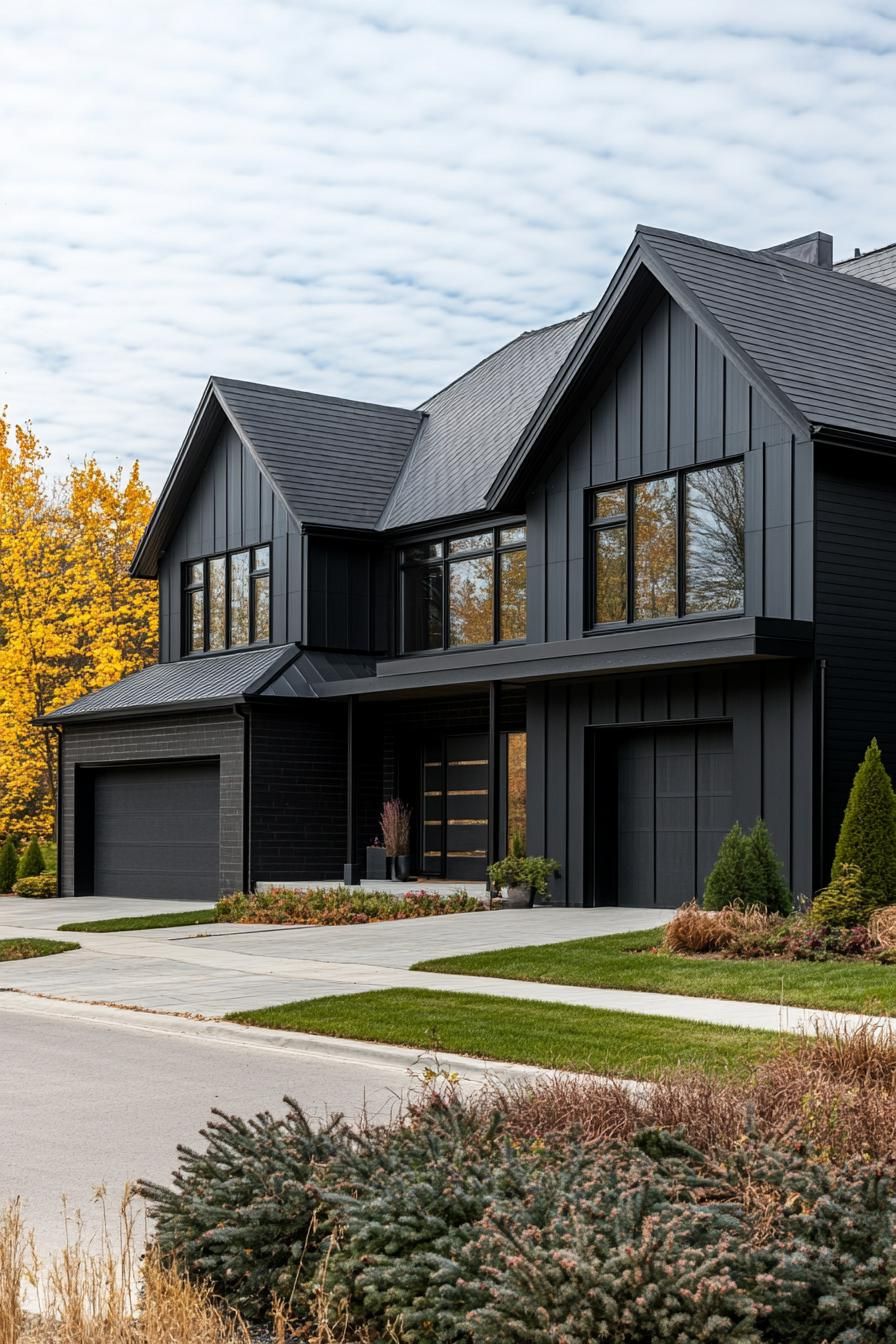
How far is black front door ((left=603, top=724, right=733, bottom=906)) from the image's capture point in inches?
870

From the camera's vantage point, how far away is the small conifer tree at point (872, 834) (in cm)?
1772

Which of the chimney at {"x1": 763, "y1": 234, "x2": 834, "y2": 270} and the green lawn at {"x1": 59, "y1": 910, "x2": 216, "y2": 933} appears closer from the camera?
the green lawn at {"x1": 59, "y1": 910, "x2": 216, "y2": 933}

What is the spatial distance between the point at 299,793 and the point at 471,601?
4.51 metres

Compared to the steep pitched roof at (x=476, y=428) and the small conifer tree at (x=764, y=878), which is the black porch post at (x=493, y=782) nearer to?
the steep pitched roof at (x=476, y=428)

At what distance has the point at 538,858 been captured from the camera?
24.0m

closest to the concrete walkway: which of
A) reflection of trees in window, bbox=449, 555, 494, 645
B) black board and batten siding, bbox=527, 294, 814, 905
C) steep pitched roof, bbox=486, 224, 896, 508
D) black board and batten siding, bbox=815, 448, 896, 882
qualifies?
black board and batten siding, bbox=527, 294, 814, 905

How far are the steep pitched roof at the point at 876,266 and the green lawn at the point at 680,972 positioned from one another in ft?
47.4

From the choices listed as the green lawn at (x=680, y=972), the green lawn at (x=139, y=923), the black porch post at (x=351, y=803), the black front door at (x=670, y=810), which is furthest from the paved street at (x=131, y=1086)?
the black porch post at (x=351, y=803)

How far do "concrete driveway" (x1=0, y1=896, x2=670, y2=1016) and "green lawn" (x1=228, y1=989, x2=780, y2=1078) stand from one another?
91 cm

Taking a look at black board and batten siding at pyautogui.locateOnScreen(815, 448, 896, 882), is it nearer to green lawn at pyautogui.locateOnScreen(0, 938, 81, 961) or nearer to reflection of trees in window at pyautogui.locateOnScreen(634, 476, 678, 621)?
reflection of trees in window at pyautogui.locateOnScreen(634, 476, 678, 621)

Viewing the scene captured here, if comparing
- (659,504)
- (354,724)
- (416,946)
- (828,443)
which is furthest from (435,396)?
(416,946)

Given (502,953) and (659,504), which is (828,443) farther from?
(502,953)

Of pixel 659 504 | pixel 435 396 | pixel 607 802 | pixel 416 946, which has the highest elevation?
pixel 435 396

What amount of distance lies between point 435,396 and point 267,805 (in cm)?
1062
